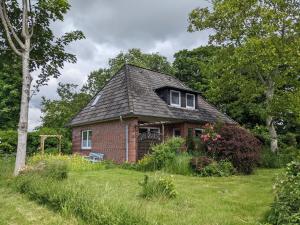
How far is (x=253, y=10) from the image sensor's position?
2136 centimetres

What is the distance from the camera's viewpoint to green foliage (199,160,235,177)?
49.8 feet

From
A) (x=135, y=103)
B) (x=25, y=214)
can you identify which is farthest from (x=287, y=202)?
(x=135, y=103)

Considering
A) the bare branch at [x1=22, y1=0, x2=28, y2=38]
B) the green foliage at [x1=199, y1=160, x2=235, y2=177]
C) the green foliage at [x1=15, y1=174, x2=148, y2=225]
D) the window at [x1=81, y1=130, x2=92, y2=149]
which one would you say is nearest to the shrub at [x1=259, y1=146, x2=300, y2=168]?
the green foliage at [x1=199, y1=160, x2=235, y2=177]

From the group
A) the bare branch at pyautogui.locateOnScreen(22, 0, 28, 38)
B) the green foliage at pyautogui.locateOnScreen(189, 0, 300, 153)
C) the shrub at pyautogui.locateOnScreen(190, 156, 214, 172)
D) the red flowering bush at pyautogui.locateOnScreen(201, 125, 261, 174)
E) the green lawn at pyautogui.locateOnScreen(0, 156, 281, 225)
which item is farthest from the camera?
the green foliage at pyautogui.locateOnScreen(189, 0, 300, 153)

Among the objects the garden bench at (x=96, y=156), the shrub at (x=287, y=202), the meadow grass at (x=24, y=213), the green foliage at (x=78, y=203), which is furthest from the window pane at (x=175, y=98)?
→ the shrub at (x=287, y=202)

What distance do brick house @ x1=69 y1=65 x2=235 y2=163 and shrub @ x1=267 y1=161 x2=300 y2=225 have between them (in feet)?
42.1

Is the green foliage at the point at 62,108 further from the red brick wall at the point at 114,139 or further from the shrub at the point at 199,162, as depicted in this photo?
the shrub at the point at 199,162

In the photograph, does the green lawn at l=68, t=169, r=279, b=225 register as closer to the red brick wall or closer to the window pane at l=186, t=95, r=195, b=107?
the red brick wall

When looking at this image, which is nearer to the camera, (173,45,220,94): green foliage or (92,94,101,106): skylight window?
(92,94,101,106): skylight window

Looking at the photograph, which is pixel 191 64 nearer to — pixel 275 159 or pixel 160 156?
pixel 275 159

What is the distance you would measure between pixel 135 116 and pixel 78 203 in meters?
13.0

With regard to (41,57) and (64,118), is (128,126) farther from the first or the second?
(64,118)

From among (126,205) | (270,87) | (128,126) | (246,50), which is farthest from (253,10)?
(126,205)

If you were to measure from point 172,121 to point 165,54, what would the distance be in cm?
2262
